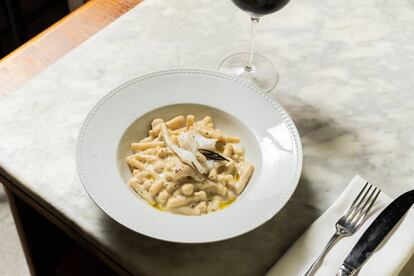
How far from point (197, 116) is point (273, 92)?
15 centimetres

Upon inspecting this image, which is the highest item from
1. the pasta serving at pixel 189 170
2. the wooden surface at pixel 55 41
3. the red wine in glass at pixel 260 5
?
the red wine in glass at pixel 260 5

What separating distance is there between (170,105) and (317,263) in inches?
11.7

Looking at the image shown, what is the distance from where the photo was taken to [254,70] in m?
0.95

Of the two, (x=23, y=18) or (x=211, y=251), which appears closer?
(x=211, y=251)

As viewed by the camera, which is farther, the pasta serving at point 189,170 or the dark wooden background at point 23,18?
the dark wooden background at point 23,18

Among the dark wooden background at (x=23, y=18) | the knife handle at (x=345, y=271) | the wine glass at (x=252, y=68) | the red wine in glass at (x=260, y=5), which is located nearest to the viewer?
the knife handle at (x=345, y=271)

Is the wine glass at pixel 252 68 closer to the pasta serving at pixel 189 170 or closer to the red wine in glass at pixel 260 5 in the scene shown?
the red wine in glass at pixel 260 5

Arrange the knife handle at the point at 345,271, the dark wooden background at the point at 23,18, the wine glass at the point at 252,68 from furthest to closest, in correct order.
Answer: the dark wooden background at the point at 23,18 → the wine glass at the point at 252,68 → the knife handle at the point at 345,271

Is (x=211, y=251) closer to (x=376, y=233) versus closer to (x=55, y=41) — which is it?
(x=376, y=233)

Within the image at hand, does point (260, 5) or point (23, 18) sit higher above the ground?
point (260, 5)

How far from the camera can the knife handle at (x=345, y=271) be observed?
2.19 ft

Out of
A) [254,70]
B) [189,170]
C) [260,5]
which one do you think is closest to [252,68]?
[254,70]

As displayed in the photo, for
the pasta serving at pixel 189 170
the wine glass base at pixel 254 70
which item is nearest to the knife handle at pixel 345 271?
the pasta serving at pixel 189 170

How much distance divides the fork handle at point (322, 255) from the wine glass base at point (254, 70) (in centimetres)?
30
